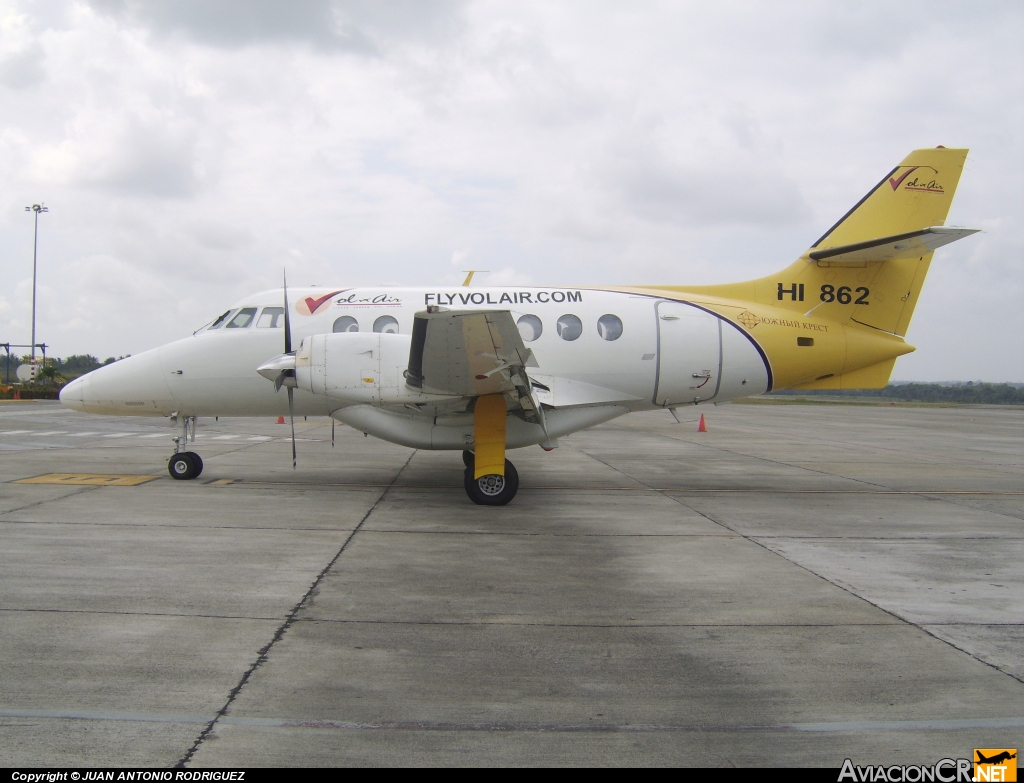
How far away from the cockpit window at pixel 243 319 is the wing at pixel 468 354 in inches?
149

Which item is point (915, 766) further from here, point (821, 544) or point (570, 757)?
point (821, 544)

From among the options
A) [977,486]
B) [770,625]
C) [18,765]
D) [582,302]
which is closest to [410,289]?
[582,302]

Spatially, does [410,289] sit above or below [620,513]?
above

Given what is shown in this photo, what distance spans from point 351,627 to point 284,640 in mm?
479

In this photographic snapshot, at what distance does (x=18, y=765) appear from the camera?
A: 10.5ft

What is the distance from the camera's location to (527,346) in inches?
436

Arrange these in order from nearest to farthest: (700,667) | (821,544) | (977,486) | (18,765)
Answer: (18,765) → (700,667) → (821,544) → (977,486)

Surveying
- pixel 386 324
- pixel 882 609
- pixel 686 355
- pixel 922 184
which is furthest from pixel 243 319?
pixel 922 184

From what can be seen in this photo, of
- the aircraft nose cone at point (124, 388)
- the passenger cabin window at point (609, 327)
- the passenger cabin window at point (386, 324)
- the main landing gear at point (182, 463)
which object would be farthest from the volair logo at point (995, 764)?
the aircraft nose cone at point (124, 388)

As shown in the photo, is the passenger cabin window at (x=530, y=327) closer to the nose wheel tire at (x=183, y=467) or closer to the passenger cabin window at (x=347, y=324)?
the passenger cabin window at (x=347, y=324)

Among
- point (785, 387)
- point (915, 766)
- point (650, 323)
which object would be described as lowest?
point (915, 766)

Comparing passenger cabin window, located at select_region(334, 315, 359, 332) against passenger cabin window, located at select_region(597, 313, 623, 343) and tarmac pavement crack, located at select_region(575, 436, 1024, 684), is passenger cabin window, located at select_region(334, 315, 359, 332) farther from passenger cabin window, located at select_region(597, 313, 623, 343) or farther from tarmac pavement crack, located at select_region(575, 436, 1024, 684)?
tarmac pavement crack, located at select_region(575, 436, 1024, 684)

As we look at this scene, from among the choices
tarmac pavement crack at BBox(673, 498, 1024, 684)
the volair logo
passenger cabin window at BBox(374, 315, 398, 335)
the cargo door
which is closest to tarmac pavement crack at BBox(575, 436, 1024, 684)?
tarmac pavement crack at BBox(673, 498, 1024, 684)

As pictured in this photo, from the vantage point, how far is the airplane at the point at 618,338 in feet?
35.7
